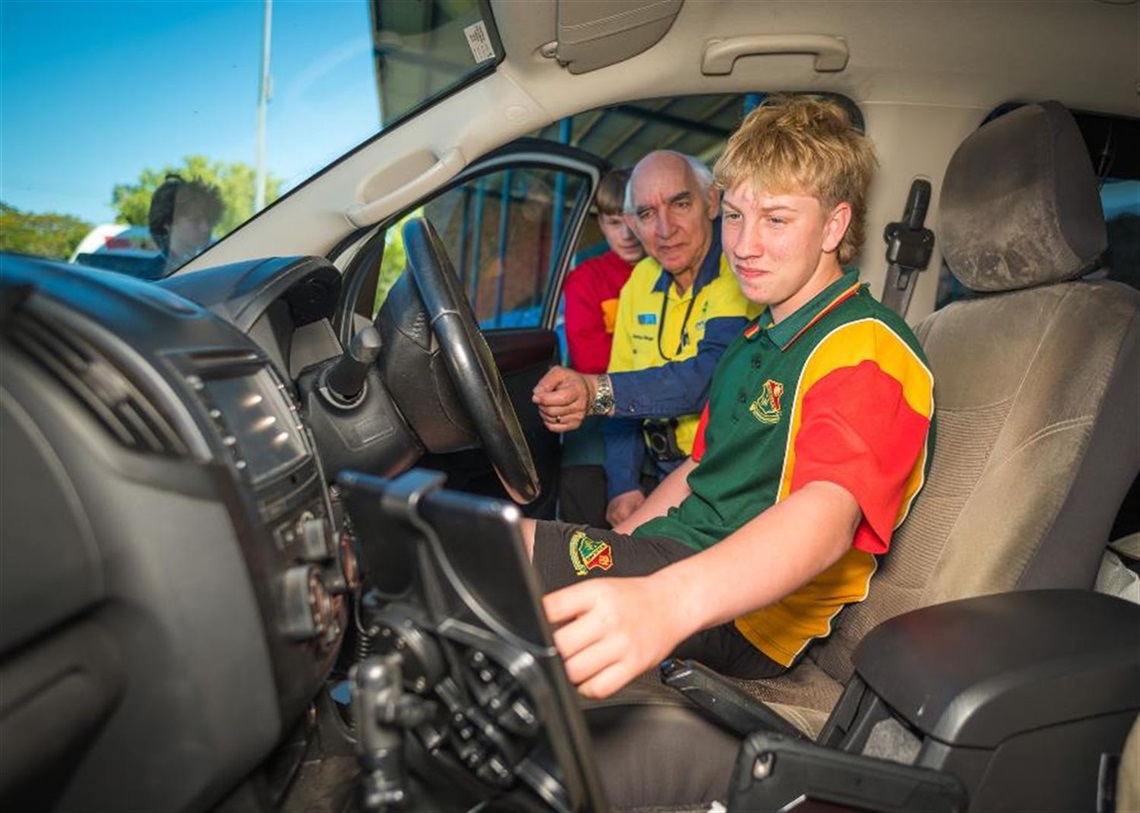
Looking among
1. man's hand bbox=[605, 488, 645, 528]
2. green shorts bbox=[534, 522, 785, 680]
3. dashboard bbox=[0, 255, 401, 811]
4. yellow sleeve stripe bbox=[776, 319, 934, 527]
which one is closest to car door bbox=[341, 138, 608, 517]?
man's hand bbox=[605, 488, 645, 528]

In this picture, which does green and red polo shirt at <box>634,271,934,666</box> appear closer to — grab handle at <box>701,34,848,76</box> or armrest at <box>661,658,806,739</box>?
armrest at <box>661,658,806,739</box>

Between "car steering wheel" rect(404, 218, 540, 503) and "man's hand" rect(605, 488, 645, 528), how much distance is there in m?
1.15

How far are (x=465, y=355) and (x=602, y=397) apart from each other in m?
0.83

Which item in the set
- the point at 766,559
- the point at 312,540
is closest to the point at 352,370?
the point at 312,540

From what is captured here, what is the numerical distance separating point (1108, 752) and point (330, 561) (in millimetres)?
988

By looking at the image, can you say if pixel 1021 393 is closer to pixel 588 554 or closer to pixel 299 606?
pixel 588 554

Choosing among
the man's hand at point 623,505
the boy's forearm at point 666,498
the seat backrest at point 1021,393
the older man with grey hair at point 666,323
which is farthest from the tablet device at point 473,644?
the man's hand at point 623,505

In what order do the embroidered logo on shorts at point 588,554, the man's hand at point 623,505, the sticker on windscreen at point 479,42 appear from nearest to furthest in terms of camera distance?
the embroidered logo on shorts at point 588,554, the sticker on windscreen at point 479,42, the man's hand at point 623,505

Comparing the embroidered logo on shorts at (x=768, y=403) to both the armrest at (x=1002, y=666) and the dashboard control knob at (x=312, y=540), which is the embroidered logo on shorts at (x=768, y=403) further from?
the dashboard control knob at (x=312, y=540)

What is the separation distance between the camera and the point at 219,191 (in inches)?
77.2

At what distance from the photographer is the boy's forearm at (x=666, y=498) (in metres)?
1.83

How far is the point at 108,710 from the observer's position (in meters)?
0.85

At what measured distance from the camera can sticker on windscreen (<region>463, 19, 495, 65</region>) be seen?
1.96 metres

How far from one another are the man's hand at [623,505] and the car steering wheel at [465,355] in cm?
115
